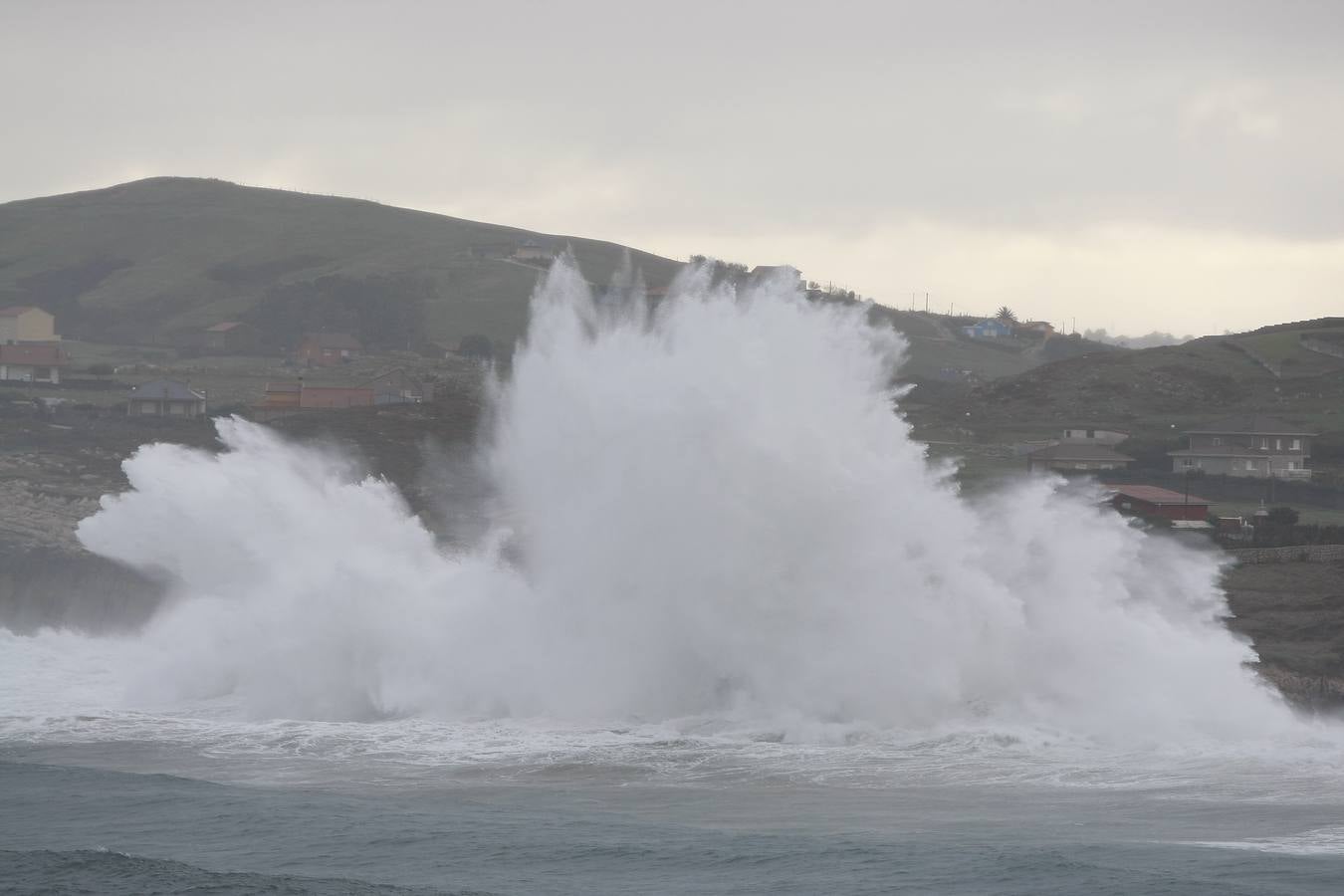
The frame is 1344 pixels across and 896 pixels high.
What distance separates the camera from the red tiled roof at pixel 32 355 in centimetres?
9212

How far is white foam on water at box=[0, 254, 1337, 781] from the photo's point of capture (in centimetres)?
2840

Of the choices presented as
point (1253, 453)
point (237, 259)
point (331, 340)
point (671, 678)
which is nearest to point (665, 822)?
point (671, 678)

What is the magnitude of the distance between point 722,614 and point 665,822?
838cm

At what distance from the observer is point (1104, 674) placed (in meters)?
29.2

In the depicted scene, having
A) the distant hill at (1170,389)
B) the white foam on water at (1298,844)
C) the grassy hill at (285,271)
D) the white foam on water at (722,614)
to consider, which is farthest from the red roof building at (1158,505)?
the grassy hill at (285,271)

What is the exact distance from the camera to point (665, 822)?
2158cm

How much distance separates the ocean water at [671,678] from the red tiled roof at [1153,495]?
1532 centimetres

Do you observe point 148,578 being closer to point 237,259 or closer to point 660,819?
point 660,819

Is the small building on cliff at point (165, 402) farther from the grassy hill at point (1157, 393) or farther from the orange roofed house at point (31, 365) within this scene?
the grassy hill at point (1157, 393)

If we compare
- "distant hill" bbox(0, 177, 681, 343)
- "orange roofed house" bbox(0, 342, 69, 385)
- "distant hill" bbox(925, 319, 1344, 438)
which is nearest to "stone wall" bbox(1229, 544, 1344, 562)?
"distant hill" bbox(925, 319, 1344, 438)

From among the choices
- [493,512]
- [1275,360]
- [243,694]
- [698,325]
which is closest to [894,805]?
[698,325]

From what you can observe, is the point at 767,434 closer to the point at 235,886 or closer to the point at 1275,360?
the point at 235,886

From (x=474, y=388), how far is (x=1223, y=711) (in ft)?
207

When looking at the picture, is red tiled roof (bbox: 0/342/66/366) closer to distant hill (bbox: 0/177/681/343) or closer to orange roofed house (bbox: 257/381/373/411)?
orange roofed house (bbox: 257/381/373/411)
